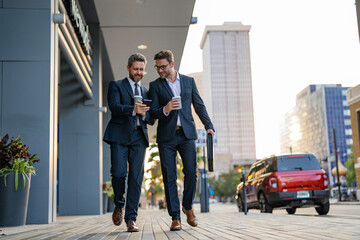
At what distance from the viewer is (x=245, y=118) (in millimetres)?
192750

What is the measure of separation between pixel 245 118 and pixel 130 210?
190 m

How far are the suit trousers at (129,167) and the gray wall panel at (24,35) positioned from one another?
322 centimetres

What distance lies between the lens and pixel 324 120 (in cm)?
13350

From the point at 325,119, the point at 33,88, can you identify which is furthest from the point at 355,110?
the point at 325,119

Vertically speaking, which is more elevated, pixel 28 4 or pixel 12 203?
pixel 28 4

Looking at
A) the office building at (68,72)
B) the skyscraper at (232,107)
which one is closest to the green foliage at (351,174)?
the office building at (68,72)

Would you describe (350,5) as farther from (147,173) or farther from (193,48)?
(147,173)

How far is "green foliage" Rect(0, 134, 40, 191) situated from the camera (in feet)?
21.2

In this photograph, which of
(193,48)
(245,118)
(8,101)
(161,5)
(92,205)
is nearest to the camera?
(8,101)

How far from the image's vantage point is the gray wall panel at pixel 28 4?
7637 mm

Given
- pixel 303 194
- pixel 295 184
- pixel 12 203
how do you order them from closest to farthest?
pixel 12 203, pixel 303 194, pixel 295 184

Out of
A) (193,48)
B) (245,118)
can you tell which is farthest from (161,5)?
(245,118)

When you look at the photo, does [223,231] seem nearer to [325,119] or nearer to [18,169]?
[18,169]

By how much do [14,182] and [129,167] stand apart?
7.22 feet
